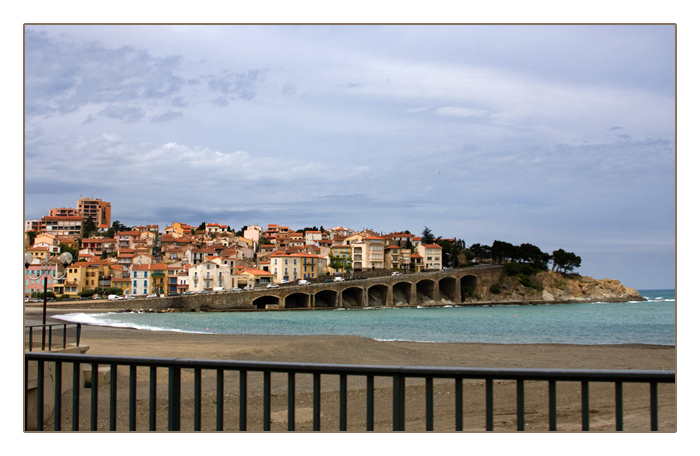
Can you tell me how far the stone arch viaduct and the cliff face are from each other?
2.61 metres

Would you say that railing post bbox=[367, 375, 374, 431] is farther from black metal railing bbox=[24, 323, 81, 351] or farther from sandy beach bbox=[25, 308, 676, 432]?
black metal railing bbox=[24, 323, 81, 351]

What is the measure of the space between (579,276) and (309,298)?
171 feet

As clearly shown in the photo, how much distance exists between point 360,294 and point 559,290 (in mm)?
36856

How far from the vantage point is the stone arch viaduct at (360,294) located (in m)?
62.6

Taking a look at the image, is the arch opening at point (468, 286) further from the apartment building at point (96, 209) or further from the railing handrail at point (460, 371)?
the railing handrail at point (460, 371)

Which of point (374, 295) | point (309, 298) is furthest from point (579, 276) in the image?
point (309, 298)

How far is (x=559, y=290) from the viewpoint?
92312mm

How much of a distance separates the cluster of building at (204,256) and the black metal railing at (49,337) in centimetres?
4571

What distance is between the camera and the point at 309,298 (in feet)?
227

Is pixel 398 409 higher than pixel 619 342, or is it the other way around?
pixel 398 409

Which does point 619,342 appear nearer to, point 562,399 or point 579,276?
point 562,399

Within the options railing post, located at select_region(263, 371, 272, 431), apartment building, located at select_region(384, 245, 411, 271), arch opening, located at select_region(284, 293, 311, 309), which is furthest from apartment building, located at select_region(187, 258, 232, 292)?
railing post, located at select_region(263, 371, 272, 431)

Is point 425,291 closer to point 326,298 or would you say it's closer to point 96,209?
point 326,298

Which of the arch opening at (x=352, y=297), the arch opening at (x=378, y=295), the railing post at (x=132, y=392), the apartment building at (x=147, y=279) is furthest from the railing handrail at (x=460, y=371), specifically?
the apartment building at (x=147, y=279)
